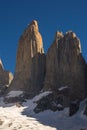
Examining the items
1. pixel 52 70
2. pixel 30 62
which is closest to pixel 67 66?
pixel 52 70

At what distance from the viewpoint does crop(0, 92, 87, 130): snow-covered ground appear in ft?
362

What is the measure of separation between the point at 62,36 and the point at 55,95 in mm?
24055

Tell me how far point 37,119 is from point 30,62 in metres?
34.9

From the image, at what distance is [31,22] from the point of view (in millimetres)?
157875

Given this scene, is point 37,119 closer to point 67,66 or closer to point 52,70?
point 67,66

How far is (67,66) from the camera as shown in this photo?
13812 centimetres

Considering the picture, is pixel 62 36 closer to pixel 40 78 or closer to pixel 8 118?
pixel 40 78

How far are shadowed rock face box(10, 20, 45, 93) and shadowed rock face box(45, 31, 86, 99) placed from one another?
5361 millimetres

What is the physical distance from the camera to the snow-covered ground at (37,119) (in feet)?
362

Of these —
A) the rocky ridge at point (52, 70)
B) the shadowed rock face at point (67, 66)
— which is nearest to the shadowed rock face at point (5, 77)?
the rocky ridge at point (52, 70)

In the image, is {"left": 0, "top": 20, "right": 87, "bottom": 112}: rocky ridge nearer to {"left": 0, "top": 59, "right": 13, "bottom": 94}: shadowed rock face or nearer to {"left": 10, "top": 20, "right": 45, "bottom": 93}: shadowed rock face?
{"left": 10, "top": 20, "right": 45, "bottom": 93}: shadowed rock face

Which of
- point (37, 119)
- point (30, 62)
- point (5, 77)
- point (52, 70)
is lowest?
point (37, 119)

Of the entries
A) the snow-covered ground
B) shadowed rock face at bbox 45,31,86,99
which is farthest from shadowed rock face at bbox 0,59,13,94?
the snow-covered ground

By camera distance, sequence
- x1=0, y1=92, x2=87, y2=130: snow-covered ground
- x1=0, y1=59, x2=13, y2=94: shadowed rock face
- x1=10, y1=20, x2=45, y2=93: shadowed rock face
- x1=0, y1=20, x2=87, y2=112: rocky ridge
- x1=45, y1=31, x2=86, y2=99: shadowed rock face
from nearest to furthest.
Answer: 1. x1=0, y1=92, x2=87, y2=130: snow-covered ground
2. x1=0, y1=20, x2=87, y2=112: rocky ridge
3. x1=45, y1=31, x2=86, y2=99: shadowed rock face
4. x1=10, y1=20, x2=45, y2=93: shadowed rock face
5. x1=0, y1=59, x2=13, y2=94: shadowed rock face
